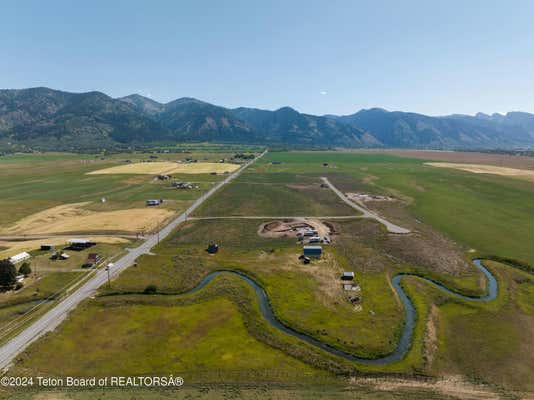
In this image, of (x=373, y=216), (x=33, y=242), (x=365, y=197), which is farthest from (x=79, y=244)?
(x=365, y=197)

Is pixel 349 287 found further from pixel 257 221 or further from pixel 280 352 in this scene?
pixel 257 221

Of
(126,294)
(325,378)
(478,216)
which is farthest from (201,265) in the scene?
(478,216)

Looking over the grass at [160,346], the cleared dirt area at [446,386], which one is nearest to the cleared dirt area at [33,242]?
the grass at [160,346]

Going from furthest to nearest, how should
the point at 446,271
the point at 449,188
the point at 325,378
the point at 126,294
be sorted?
the point at 449,188
the point at 446,271
the point at 126,294
the point at 325,378

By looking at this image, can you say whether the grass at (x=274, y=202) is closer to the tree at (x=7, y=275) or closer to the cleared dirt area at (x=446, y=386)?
the tree at (x=7, y=275)

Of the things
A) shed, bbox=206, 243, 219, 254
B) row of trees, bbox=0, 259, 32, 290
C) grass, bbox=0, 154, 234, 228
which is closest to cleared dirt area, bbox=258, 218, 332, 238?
shed, bbox=206, 243, 219, 254
